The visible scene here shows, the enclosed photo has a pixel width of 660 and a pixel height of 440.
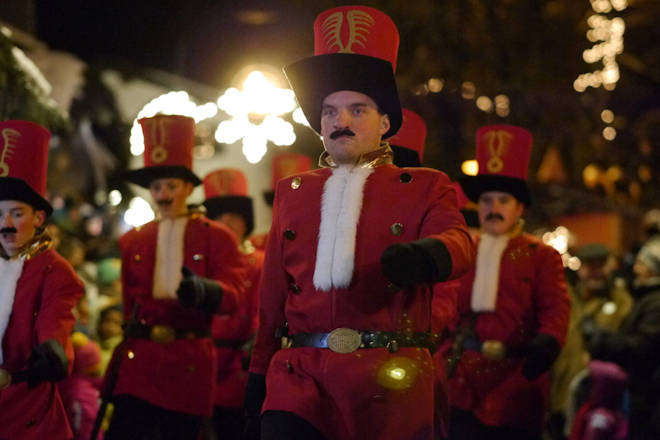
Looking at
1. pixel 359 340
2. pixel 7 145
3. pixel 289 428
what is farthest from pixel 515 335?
pixel 7 145

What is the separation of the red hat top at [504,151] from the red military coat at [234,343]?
Result: 2.28 metres

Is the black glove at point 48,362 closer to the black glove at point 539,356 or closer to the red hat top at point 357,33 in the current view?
the red hat top at point 357,33

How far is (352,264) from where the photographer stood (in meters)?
3.80

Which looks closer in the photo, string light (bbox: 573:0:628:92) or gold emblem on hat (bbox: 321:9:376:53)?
gold emblem on hat (bbox: 321:9:376:53)

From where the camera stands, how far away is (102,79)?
1380 centimetres

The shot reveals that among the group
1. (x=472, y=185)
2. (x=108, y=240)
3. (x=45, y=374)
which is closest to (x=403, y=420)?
(x=45, y=374)

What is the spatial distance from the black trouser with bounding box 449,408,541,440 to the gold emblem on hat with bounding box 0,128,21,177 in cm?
336

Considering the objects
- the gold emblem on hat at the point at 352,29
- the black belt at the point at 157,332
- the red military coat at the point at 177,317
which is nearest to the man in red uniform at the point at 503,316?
the red military coat at the point at 177,317

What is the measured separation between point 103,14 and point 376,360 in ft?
41.1

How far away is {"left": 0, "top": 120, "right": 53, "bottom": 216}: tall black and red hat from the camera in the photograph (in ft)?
17.9

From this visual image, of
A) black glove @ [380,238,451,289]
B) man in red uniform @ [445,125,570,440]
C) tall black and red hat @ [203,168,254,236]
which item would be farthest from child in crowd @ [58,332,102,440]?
black glove @ [380,238,451,289]

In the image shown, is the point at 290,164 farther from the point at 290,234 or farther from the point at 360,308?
the point at 360,308

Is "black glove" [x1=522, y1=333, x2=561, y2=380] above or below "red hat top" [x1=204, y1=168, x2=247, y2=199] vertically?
below

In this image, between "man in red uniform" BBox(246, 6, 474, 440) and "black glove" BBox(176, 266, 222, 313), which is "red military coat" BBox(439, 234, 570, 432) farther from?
"man in red uniform" BBox(246, 6, 474, 440)
